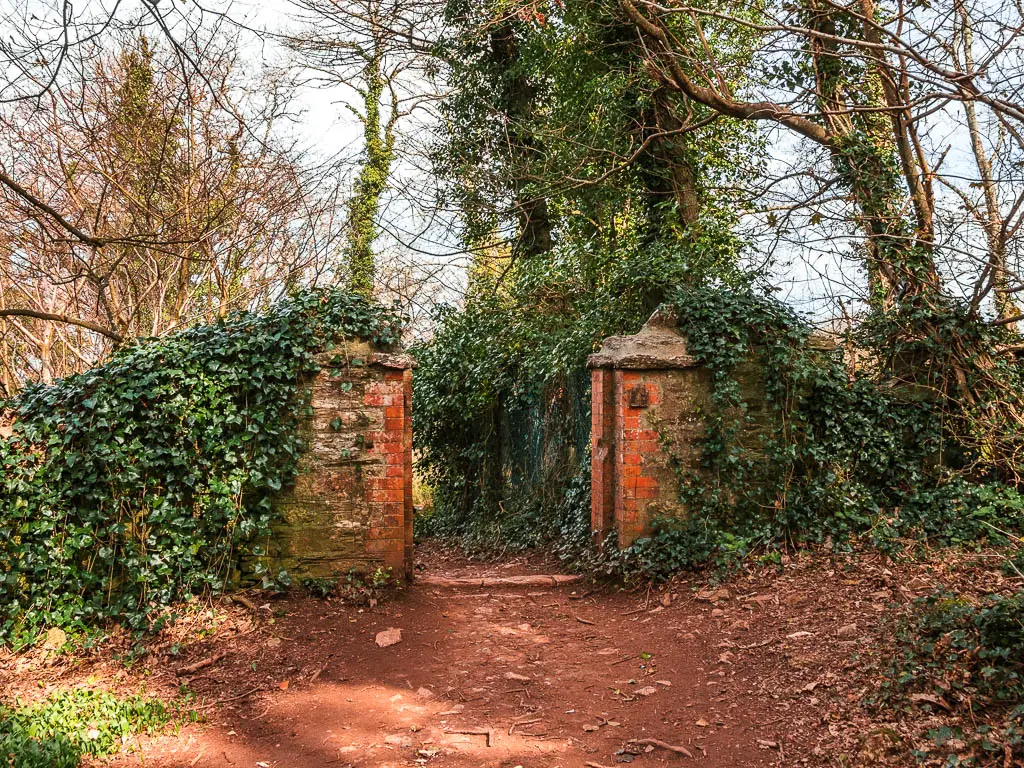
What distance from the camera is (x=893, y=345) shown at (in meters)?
7.13

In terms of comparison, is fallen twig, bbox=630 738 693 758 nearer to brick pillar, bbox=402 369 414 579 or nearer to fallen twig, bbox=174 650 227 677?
fallen twig, bbox=174 650 227 677

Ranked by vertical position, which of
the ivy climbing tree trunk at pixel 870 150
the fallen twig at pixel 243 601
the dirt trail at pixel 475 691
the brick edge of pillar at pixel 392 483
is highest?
the ivy climbing tree trunk at pixel 870 150

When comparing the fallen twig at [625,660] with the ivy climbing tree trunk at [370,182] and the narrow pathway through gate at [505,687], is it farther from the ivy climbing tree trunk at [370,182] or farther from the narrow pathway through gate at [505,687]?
the ivy climbing tree trunk at [370,182]

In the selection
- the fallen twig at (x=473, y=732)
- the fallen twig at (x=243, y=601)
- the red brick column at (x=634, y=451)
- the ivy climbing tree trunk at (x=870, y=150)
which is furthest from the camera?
the ivy climbing tree trunk at (x=870, y=150)

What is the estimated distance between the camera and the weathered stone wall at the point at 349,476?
6.18 m

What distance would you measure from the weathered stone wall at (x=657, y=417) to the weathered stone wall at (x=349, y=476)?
1980 millimetres

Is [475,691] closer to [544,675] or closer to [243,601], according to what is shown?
[544,675]

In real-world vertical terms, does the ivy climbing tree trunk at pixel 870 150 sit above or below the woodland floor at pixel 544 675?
above

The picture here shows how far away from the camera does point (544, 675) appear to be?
5.07 m

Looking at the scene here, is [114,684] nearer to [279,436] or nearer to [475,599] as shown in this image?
[279,436]

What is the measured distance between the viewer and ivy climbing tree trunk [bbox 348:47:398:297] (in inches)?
576

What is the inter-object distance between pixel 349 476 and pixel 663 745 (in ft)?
11.1

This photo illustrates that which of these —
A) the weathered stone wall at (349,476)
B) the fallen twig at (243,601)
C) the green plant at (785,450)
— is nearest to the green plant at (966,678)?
the green plant at (785,450)

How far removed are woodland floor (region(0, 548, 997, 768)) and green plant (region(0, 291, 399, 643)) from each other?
40 centimetres
